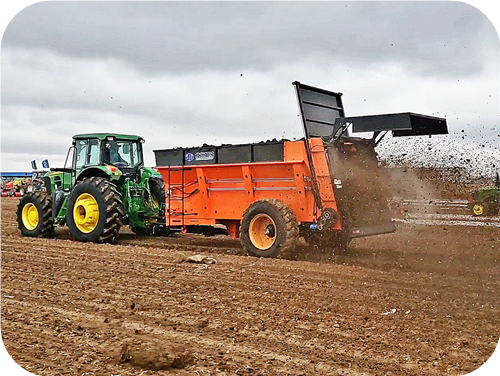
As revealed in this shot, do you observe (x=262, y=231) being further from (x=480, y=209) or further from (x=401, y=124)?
(x=480, y=209)

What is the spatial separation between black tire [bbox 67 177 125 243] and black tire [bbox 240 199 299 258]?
316 centimetres

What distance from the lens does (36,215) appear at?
1231 cm

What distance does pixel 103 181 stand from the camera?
35.7 ft

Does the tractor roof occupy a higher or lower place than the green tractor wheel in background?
higher

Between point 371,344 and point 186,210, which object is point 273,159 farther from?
point 371,344

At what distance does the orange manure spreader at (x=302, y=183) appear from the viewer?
8.40 meters

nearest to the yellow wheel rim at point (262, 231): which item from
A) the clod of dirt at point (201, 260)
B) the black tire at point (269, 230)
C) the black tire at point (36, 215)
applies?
the black tire at point (269, 230)

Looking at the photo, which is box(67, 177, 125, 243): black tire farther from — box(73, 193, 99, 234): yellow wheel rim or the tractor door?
the tractor door

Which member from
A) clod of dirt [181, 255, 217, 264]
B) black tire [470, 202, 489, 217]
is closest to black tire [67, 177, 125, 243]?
clod of dirt [181, 255, 217, 264]

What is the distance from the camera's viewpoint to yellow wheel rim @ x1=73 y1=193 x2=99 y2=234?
10.9m

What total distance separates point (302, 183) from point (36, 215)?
7099 millimetres

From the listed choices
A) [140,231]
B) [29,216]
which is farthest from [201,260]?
[29,216]

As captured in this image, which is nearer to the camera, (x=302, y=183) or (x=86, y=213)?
(x=302, y=183)

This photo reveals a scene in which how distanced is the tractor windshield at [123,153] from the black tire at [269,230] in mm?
3998
